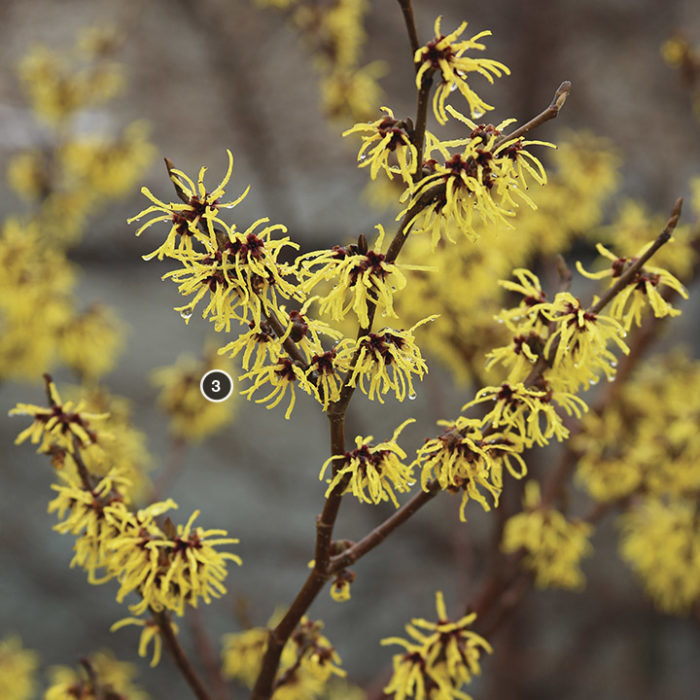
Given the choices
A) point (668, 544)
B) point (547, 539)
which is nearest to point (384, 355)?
point (547, 539)

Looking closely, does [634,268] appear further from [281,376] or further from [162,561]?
[162,561]

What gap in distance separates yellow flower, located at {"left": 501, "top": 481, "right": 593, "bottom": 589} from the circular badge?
14.8 inches

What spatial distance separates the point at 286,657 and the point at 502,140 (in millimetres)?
518

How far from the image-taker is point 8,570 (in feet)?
6.11

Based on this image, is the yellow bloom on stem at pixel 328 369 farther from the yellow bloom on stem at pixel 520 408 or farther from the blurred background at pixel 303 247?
the blurred background at pixel 303 247

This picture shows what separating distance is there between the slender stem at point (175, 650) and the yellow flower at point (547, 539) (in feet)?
1.34

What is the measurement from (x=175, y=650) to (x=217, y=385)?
0.29 m

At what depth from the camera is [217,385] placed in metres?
0.85

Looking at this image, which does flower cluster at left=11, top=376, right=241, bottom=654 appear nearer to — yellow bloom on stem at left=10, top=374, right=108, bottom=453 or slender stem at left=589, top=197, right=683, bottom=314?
yellow bloom on stem at left=10, top=374, right=108, bottom=453

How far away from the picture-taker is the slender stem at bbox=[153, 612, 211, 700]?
615mm

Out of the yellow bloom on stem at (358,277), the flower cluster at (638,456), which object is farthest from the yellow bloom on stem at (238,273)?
the flower cluster at (638,456)

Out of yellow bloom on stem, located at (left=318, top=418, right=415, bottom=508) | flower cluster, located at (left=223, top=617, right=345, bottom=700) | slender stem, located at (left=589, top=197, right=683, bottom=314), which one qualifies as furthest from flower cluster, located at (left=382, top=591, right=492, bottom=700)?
slender stem, located at (left=589, top=197, right=683, bottom=314)

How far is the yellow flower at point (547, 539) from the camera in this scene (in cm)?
90

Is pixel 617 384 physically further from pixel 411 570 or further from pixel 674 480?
pixel 411 570
